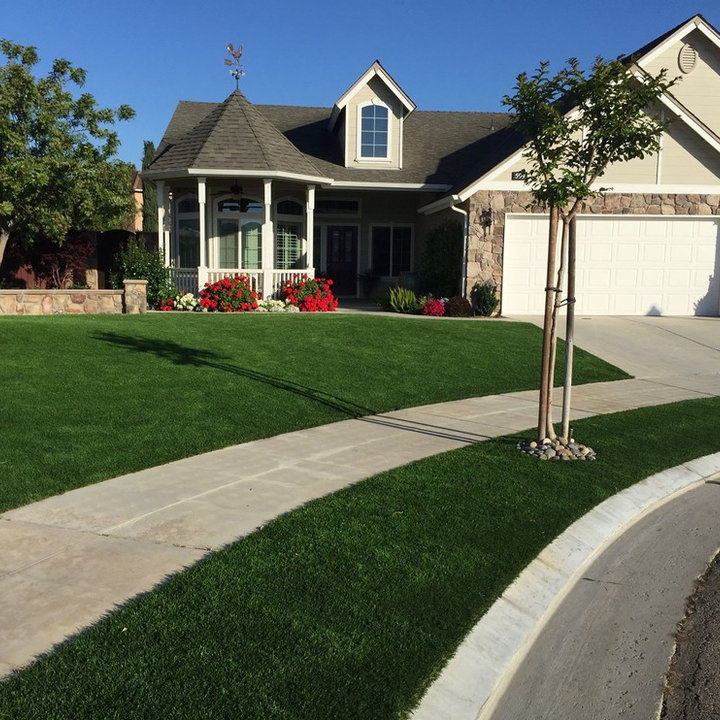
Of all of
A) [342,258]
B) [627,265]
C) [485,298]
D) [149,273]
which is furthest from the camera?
[342,258]

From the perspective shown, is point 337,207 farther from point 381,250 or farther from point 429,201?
point 429,201

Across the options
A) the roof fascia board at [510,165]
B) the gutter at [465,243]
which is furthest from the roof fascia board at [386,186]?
the roof fascia board at [510,165]

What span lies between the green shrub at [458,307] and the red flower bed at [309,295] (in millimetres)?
2973

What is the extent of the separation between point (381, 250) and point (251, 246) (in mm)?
4789

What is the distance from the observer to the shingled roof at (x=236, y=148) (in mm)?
17812

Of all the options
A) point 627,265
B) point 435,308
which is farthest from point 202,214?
point 627,265

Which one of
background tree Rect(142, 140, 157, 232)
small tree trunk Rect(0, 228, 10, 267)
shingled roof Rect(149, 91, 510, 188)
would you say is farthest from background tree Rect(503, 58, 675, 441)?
background tree Rect(142, 140, 157, 232)

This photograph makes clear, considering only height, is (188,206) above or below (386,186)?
below

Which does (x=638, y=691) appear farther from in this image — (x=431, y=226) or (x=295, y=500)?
(x=431, y=226)

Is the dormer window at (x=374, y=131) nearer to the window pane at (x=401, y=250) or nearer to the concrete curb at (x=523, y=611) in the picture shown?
the window pane at (x=401, y=250)

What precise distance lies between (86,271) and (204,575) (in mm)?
19270

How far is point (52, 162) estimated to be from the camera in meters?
16.7

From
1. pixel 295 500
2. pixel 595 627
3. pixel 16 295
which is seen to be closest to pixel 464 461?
pixel 295 500

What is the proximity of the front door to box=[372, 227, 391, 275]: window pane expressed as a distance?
0.62m
